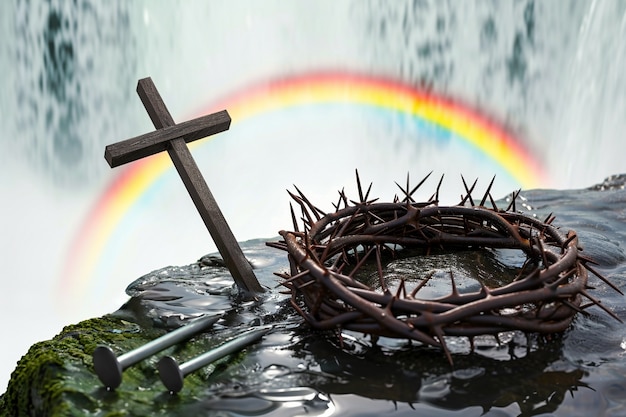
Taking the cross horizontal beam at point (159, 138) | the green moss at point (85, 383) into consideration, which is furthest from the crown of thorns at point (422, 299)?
the cross horizontal beam at point (159, 138)

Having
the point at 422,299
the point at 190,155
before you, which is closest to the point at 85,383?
the point at 422,299

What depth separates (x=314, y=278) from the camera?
192 centimetres

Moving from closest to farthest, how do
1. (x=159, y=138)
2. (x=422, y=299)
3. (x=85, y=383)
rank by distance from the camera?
1. (x=85, y=383)
2. (x=422, y=299)
3. (x=159, y=138)

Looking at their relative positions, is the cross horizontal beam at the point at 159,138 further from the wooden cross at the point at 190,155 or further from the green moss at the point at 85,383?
the green moss at the point at 85,383

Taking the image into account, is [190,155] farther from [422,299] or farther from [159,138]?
[422,299]

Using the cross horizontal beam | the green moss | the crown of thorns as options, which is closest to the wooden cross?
the cross horizontal beam

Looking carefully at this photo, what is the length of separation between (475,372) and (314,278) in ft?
1.56

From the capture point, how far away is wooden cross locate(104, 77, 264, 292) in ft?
8.51

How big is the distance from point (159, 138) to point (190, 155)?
13cm

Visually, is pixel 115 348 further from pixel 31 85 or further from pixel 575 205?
pixel 31 85

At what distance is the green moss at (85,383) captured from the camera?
1.63m

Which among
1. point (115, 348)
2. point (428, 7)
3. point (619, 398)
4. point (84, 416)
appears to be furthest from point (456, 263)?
point (428, 7)

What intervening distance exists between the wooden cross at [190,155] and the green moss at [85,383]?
0.51m

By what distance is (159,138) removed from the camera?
2.74m
